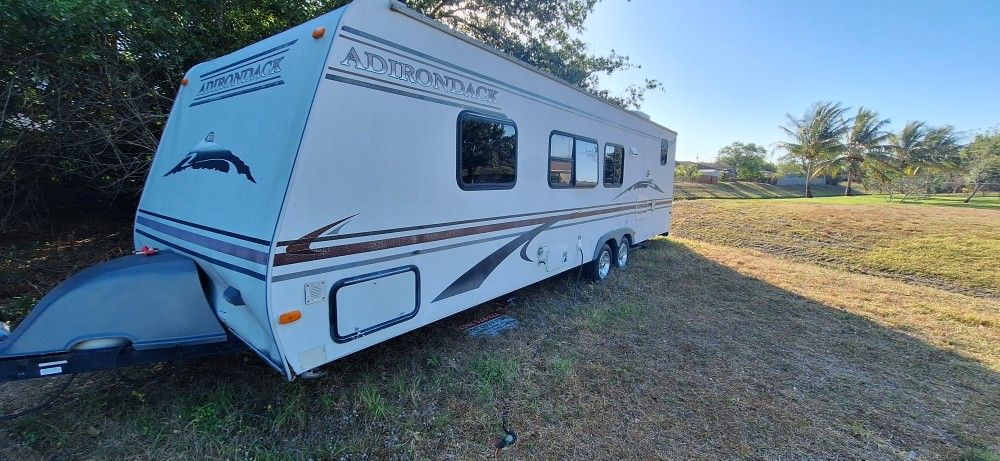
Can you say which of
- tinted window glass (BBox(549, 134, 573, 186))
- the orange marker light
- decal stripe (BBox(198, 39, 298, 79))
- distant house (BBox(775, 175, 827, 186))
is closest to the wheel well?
tinted window glass (BBox(549, 134, 573, 186))

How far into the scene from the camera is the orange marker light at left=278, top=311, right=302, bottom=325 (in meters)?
2.49

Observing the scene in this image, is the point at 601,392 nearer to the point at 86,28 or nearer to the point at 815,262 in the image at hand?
the point at 86,28

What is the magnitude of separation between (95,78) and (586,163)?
20.4 ft

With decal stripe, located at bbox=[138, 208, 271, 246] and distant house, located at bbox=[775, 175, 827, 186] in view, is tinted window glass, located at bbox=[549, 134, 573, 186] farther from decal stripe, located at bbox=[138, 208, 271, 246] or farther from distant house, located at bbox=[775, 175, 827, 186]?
distant house, located at bbox=[775, 175, 827, 186]

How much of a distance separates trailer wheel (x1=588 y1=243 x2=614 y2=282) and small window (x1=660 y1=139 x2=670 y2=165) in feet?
9.43

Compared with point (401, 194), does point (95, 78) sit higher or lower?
higher

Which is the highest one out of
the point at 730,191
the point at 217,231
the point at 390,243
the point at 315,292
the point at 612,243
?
the point at 217,231

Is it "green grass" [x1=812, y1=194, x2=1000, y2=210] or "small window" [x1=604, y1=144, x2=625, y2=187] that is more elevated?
"small window" [x1=604, y1=144, x2=625, y2=187]

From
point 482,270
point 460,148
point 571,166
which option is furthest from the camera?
point 571,166

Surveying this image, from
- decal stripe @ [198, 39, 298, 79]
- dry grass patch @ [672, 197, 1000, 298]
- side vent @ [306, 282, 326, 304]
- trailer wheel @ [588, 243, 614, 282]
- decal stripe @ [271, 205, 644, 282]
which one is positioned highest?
decal stripe @ [198, 39, 298, 79]

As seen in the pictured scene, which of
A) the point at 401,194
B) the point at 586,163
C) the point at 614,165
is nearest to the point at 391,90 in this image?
the point at 401,194

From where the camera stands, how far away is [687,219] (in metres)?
16.2

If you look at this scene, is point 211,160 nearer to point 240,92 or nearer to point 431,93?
point 240,92

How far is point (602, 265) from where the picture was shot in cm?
668
